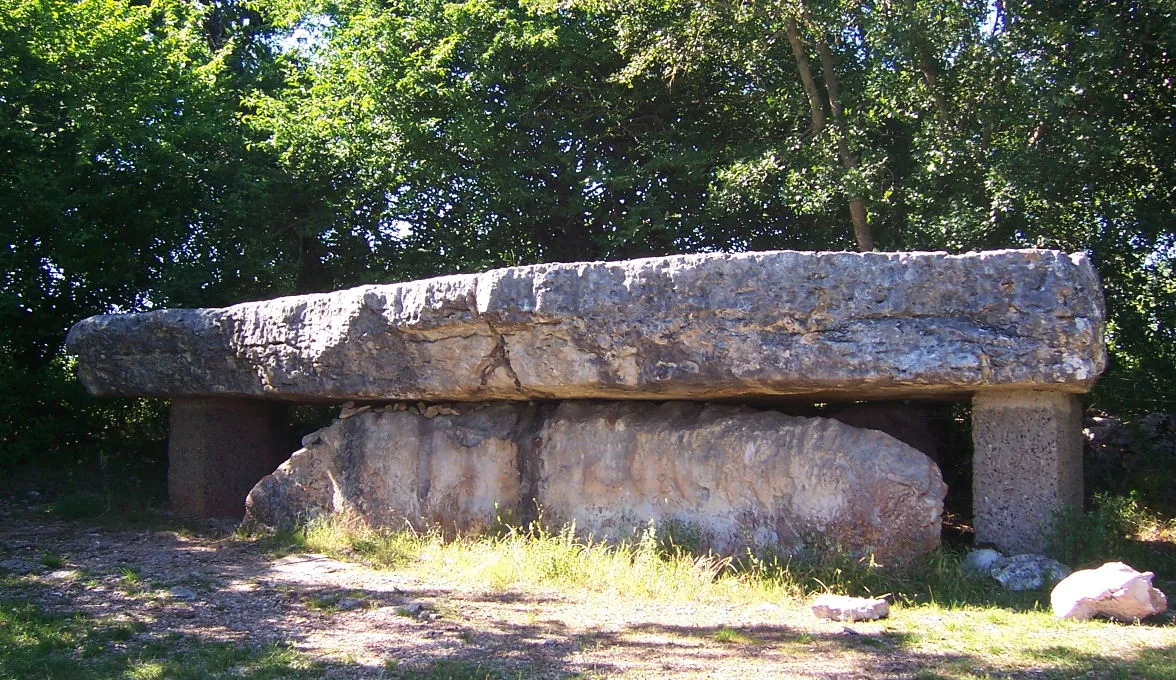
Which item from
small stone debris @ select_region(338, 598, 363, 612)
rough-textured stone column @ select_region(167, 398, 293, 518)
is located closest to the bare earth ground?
small stone debris @ select_region(338, 598, 363, 612)

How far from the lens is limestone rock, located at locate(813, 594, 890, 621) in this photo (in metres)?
4.77

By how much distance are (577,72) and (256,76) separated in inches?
172

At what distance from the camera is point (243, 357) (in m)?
7.11

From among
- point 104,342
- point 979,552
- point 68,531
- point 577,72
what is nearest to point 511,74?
point 577,72

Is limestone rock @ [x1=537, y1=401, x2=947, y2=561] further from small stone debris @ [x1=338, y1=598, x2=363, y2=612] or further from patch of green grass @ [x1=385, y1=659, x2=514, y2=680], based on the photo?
patch of green grass @ [x1=385, y1=659, x2=514, y2=680]

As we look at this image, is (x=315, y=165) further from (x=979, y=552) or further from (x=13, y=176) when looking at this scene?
(x=979, y=552)

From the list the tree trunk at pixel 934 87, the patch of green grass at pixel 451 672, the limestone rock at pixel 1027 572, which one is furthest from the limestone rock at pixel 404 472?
the tree trunk at pixel 934 87

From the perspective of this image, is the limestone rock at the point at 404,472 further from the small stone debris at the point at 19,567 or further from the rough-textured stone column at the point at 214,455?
the small stone debris at the point at 19,567

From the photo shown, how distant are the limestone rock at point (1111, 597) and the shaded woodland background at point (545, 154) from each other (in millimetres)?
2756

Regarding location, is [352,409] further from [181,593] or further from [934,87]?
[934,87]

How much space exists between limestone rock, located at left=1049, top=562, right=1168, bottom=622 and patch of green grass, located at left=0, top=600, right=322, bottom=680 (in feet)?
10.9

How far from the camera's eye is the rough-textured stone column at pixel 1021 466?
18.4ft

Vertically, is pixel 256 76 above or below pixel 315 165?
above

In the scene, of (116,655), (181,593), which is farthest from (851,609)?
(181,593)
